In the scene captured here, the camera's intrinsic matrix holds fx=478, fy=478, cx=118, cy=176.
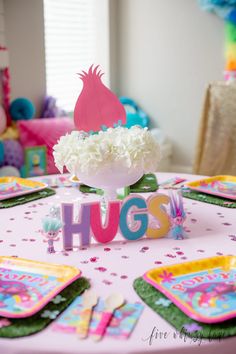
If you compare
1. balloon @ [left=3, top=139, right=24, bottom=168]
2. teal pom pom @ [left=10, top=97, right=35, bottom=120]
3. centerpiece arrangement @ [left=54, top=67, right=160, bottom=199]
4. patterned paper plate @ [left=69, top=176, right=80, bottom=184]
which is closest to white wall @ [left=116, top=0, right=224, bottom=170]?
teal pom pom @ [left=10, top=97, right=35, bottom=120]

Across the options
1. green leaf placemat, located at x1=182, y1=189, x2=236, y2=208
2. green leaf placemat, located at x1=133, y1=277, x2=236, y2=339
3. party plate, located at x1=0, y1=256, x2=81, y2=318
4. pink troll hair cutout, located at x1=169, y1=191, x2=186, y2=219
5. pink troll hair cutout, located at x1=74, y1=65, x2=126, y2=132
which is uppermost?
pink troll hair cutout, located at x1=74, y1=65, x2=126, y2=132

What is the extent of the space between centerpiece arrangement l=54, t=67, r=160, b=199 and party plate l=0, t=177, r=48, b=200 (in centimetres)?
35

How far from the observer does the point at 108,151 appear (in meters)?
1.31

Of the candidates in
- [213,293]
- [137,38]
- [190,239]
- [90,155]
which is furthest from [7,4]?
[213,293]

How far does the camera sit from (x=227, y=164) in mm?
3379

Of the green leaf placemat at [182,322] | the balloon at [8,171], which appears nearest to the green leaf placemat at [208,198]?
the green leaf placemat at [182,322]

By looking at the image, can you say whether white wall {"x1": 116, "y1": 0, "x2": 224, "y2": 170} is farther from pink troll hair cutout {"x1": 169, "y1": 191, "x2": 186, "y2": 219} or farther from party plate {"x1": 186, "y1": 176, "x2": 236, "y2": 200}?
pink troll hair cutout {"x1": 169, "y1": 191, "x2": 186, "y2": 219}

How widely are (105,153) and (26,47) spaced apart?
2125 mm

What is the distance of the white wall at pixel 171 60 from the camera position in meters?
3.67

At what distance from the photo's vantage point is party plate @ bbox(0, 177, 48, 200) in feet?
5.51

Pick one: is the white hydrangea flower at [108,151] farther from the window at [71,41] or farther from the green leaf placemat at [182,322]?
the window at [71,41]

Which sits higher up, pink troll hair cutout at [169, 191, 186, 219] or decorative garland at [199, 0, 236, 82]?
decorative garland at [199, 0, 236, 82]

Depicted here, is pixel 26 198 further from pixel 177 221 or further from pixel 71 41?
pixel 71 41

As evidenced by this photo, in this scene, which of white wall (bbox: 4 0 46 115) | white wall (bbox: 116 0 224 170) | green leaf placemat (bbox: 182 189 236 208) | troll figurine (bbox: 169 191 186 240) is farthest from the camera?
white wall (bbox: 116 0 224 170)
